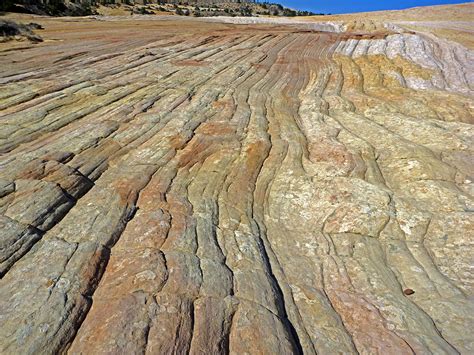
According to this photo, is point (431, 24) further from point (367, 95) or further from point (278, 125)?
point (278, 125)

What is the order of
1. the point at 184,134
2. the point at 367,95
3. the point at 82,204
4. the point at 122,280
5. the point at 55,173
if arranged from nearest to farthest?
1. the point at 122,280
2. the point at 82,204
3. the point at 55,173
4. the point at 184,134
5. the point at 367,95

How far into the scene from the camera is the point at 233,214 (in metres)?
7.64

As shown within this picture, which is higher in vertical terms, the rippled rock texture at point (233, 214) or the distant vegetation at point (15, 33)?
the rippled rock texture at point (233, 214)

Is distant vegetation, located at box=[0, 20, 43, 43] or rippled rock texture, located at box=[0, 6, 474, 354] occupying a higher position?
rippled rock texture, located at box=[0, 6, 474, 354]

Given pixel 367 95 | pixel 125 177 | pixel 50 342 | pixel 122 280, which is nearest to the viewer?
pixel 50 342

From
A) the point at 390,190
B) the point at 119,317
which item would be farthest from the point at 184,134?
the point at 119,317

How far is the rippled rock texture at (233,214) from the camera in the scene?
15.7ft

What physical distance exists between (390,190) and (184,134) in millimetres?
5869

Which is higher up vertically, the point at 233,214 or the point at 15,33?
the point at 233,214

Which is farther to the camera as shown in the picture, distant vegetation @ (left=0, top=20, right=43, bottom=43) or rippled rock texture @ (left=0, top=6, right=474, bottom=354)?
distant vegetation @ (left=0, top=20, right=43, bottom=43)

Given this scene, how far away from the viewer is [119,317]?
4.58 metres

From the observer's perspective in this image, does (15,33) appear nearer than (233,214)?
No

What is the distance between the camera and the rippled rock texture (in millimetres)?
4773

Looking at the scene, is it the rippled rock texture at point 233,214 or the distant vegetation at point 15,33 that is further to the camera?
the distant vegetation at point 15,33
